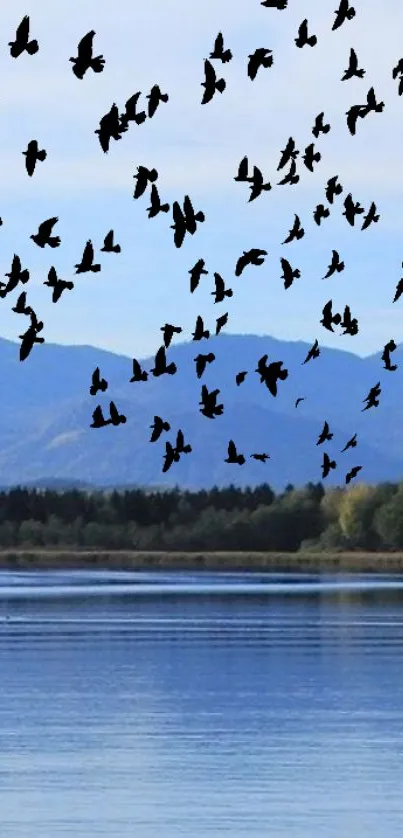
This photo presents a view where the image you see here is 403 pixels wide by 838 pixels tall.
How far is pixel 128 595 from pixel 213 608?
22.9 metres

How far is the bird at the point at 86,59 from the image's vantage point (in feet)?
59.9

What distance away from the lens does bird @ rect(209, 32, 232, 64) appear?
1886 centimetres

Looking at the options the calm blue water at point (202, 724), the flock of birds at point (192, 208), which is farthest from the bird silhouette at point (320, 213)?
the calm blue water at point (202, 724)

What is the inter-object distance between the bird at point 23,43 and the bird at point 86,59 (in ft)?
1.17

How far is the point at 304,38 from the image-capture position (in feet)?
64.0

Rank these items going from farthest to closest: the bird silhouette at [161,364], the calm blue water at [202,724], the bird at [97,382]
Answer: the calm blue water at [202,724], the bird silhouette at [161,364], the bird at [97,382]

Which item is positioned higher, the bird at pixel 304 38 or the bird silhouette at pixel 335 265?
the bird at pixel 304 38

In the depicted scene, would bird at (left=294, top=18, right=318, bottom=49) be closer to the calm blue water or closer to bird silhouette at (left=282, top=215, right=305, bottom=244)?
bird silhouette at (left=282, top=215, right=305, bottom=244)

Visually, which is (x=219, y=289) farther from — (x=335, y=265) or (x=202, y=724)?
(x=202, y=724)

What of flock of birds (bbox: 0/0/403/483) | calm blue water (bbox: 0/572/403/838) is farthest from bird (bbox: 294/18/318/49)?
calm blue water (bbox: 0/572/403/838)

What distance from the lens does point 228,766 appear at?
152 ft

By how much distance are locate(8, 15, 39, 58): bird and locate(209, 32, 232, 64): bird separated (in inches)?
63.0

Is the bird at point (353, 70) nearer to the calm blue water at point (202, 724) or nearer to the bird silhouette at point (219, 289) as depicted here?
the bird silhouette at point (219, 289)

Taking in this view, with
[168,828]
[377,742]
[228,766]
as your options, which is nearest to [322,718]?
[377,742]
